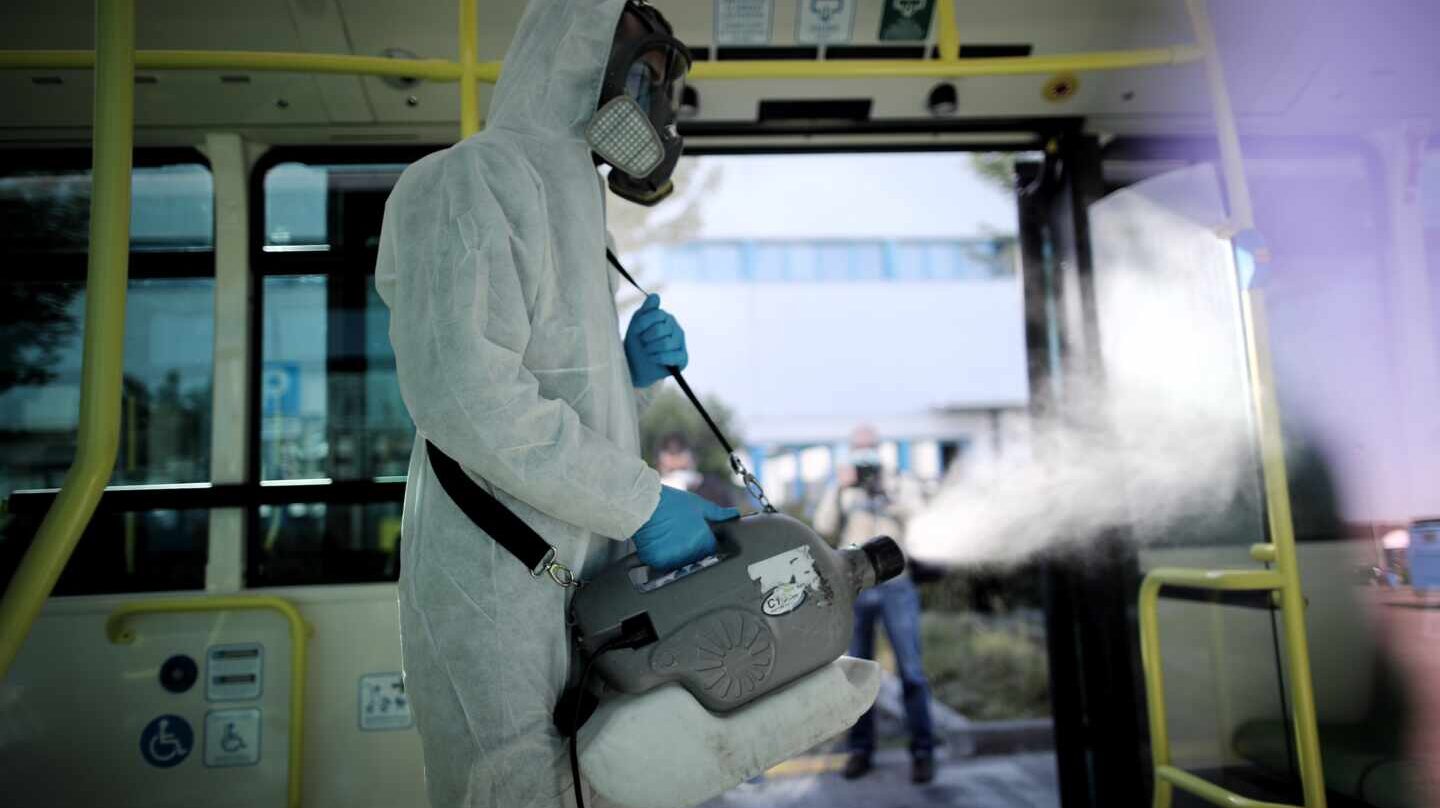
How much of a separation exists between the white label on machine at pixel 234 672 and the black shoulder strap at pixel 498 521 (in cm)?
185

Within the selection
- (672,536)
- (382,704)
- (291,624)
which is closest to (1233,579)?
(672,536)

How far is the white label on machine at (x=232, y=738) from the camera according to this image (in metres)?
2.74

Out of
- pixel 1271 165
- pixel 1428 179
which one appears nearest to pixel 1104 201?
pixel 1271 165

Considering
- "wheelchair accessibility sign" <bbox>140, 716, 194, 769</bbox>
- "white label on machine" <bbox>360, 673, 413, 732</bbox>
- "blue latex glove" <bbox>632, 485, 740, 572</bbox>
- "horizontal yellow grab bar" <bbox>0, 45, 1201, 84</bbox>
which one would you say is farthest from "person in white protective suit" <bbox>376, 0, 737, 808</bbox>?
"wheelchair accessibility sign" <bbox>140, 716, 194, 769</bbox>

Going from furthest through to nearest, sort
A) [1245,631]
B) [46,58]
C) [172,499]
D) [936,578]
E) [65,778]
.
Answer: [936,578] → [1245,631] → [172,499] → [65,778] → [46,58]

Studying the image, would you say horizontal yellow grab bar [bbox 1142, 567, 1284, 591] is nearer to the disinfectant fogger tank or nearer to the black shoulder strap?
the disinfectant fogger tank

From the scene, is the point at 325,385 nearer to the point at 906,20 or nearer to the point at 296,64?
the point at 296,64

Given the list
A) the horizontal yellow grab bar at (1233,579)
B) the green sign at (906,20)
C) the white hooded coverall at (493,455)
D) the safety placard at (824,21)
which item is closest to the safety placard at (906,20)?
the green sign at (906,20)

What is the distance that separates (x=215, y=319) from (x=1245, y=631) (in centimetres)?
395

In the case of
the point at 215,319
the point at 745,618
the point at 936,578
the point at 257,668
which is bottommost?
the point at 936,578

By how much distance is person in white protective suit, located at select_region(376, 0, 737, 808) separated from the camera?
1.32 m

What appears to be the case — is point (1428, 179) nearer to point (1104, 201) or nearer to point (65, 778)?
point (1104, 201)

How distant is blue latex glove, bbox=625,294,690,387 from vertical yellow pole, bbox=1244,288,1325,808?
162 cm

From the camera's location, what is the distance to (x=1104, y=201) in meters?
3.54
